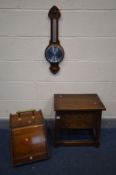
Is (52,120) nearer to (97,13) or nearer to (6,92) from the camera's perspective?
(6,92)

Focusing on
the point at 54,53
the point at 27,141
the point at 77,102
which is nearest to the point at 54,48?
the point at 54,53

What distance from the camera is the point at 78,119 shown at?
7.78 ft

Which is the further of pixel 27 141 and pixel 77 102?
pixel 77 102

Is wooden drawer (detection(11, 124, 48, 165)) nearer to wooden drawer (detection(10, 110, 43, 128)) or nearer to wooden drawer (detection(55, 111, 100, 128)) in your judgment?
wooden drawer (detection(10, 110, 43, 128))

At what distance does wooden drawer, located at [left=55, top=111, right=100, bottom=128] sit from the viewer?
2.33 m

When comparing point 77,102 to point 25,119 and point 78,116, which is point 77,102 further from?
point 25,119

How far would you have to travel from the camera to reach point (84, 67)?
2.59 meters

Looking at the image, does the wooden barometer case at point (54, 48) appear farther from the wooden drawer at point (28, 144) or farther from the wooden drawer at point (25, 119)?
the wooden drawer at point (28, 144)

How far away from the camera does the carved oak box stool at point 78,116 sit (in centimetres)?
230

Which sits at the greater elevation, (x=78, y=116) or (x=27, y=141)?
(x=78, y=116)

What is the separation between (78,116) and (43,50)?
2.56 feet

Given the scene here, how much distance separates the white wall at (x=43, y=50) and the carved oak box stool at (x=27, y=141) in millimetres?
494

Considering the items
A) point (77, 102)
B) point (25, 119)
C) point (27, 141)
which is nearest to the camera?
point (27, 141)

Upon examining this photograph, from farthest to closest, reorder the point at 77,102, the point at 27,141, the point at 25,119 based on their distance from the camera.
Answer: the point at 77,102, the point at 25,119, the point at 27,141
